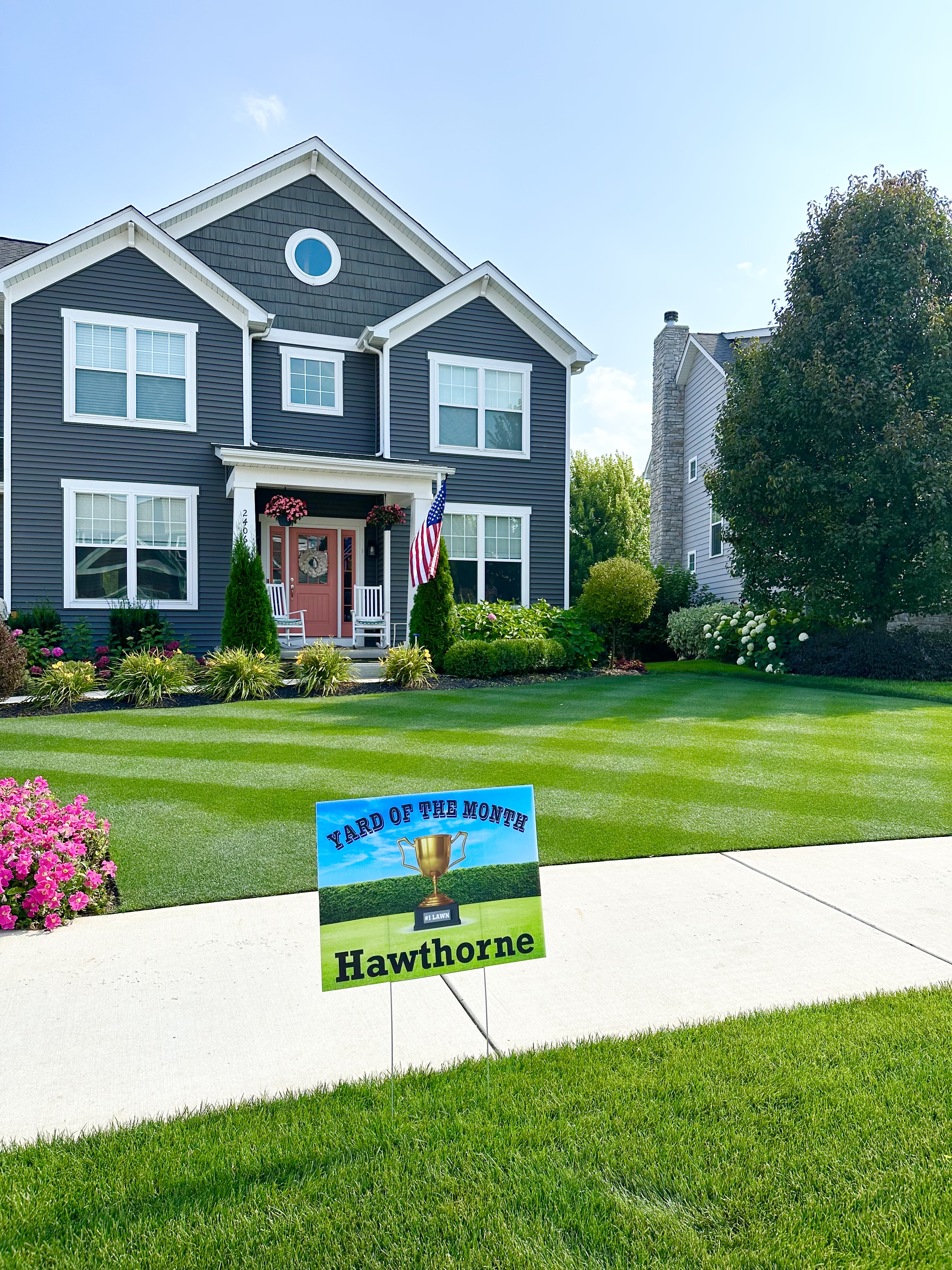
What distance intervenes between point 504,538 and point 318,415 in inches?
175

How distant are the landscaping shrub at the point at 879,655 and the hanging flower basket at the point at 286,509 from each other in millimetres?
9796

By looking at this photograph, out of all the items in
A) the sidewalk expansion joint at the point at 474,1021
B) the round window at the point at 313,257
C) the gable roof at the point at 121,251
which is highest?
the round window at the point at 313,257

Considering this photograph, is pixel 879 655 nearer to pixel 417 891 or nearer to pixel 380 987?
pixel 380 987

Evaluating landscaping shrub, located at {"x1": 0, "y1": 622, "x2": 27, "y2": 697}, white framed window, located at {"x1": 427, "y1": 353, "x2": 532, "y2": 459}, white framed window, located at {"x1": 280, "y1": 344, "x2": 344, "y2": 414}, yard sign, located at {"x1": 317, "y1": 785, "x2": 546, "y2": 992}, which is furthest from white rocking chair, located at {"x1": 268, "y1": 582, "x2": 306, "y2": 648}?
yard sign, located at {"x1": 317, "y1": 785, "x2": 546, "y2": 992}

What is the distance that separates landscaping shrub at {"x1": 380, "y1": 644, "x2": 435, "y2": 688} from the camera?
532 inches

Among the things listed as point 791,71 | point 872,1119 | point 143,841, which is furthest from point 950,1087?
point 791,71

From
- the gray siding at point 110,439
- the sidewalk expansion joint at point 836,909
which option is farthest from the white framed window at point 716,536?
the sidewalk expansion joint at point 836,909

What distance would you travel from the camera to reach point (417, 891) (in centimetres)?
274

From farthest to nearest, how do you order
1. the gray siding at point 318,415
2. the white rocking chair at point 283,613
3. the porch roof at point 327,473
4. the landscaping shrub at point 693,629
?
1. the landscaping shrub at point 693,629
2. the gray siding at point 318,415
3. the white rocking chair at point 283,613
4. the porch roof at point 327,473

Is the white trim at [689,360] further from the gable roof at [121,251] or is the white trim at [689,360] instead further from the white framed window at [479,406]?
the gable roof at [121,251]

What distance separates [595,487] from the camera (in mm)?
38094

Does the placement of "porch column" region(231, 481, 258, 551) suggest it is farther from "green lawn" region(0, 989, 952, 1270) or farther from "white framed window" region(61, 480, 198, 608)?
"green lawn" region(0, 989, 952, 1270)

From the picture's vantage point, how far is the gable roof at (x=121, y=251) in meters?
14.5

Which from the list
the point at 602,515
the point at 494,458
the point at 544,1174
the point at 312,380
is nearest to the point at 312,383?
the point at 312,380
